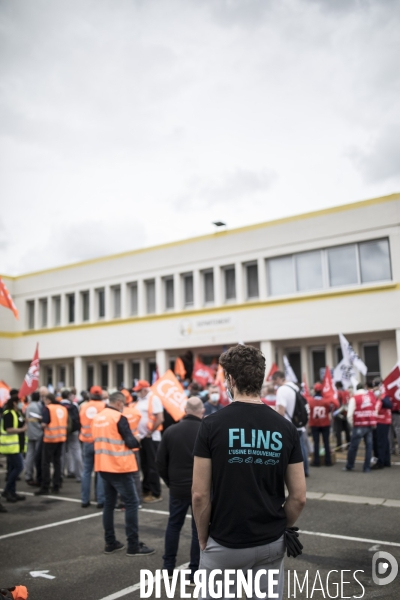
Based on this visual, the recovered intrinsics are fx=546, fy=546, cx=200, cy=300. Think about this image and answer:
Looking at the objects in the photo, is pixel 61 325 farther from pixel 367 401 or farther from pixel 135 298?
pixel 367 401

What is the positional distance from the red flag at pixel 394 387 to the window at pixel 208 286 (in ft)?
→ 54.1

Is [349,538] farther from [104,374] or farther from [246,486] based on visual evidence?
[104,374]

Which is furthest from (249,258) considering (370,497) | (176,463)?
(176,463)

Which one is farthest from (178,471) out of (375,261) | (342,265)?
(342,265)

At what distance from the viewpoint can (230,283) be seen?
94.1ft

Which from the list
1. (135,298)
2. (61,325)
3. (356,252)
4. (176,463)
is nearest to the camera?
(176,463)

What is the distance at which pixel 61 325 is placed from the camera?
115 feet

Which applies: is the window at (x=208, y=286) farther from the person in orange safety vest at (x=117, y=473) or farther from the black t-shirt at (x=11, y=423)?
the person in orange safety vest at (x=117, y=473)

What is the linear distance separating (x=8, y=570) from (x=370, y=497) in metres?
6.11

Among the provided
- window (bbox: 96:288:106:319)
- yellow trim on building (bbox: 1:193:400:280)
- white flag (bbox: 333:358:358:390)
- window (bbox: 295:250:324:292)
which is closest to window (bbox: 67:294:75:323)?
yellow trim on building (bbox: 1:193:400:280)

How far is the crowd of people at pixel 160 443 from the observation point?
316 centimetres

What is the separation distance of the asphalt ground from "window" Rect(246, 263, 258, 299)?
17.8 metres

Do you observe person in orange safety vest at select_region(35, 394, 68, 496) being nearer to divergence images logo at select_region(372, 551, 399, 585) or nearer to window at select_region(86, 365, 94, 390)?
divergence images logo at select_region(372, 551, 399, 585)

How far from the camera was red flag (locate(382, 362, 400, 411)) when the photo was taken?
1330 centimetres
